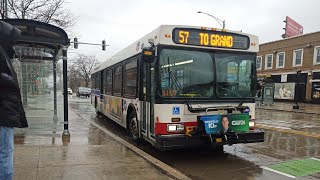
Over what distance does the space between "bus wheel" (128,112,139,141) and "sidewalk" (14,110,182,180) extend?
546mm

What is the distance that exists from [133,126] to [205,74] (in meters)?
3.00

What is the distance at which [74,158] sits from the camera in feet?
22.6

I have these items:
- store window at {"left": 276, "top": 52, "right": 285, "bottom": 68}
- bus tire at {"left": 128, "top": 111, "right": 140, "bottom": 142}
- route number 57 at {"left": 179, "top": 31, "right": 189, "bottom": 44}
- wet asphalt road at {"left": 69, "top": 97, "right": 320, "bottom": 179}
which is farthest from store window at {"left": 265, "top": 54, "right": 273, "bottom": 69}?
route number 57 at {"left": 179, "top": 31, "right": 189, "bottom": 44}

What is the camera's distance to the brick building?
109 ft

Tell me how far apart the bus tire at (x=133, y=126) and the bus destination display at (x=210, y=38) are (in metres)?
2.82

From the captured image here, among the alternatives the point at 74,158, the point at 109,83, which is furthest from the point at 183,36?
the point at 109,83

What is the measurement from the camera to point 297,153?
28.2 ft

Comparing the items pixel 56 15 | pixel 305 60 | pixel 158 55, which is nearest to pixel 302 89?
pixel 305 60

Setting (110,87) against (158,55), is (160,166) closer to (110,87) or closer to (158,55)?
(158,55)

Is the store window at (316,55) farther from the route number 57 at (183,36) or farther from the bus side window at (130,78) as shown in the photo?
the route number 57 at (183,36)

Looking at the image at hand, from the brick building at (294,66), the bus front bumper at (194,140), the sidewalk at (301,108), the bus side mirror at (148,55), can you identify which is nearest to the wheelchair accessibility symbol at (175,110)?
the bus front bumper at (194,140)

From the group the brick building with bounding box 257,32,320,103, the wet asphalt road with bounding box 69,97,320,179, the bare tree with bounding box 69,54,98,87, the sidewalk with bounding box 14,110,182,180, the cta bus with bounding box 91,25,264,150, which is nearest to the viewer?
the sidewalk with bounding box 14,110,182,180

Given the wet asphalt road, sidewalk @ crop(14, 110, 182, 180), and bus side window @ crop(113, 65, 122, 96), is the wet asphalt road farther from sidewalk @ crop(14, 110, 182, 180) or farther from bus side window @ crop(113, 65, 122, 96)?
bus side window @ crop(113, 65, 122, 96)

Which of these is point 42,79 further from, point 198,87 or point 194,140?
point 194,140
